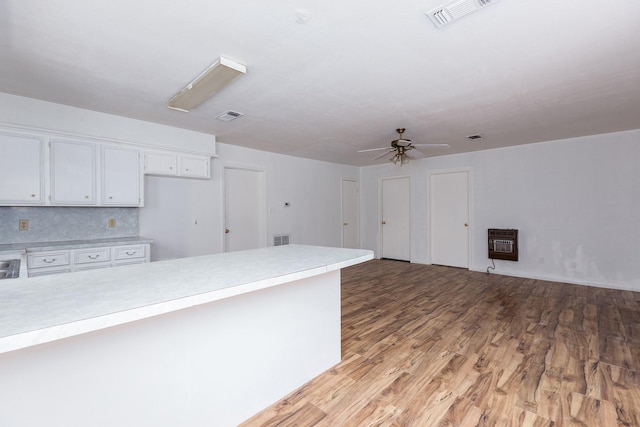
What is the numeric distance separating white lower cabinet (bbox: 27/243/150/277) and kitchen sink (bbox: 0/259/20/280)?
217mm

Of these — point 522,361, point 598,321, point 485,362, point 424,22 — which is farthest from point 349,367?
point 598,321

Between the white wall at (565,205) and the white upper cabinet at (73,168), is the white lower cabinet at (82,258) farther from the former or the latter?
the white wall at (565,205)

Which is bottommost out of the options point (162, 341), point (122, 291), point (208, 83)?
point (162, 341)

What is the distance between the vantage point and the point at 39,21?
1854 millimetres

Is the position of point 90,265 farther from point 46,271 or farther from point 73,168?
point 73,168

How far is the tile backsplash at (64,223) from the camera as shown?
10.8 ft

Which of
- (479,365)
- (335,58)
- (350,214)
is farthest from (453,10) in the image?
(350,214)

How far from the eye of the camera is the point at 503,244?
18.1 ft

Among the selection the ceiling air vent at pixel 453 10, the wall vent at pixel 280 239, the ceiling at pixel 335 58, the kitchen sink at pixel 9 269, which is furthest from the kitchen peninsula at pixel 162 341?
the wall vent at pixel 280 239

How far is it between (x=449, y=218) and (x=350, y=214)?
7.97 feet

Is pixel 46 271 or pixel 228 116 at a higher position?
pixel 228 116

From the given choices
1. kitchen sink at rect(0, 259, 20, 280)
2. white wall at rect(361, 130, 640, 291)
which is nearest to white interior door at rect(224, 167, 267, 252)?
kitchen sink at rect(0, 259, 20, 280)

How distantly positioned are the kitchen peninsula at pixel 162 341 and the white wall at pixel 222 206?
270cm

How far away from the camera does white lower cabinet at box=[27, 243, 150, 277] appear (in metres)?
3.03
